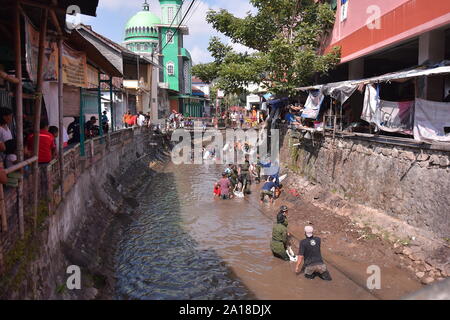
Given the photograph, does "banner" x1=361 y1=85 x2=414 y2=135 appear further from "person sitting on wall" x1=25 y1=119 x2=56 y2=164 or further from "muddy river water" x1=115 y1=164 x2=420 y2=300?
"person sitting on wall" x1=25 y1=119 x2=56 y2=164

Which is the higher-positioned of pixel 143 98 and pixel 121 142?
pixel 143 98

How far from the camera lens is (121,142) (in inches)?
750

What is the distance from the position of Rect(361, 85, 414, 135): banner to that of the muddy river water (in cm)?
465

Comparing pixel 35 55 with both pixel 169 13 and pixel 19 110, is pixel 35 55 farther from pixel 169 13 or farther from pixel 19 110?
pixel 169 13

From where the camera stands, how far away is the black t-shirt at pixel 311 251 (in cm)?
857

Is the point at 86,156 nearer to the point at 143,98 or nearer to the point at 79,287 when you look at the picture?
the point at 79,287

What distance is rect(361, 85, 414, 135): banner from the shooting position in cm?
1066

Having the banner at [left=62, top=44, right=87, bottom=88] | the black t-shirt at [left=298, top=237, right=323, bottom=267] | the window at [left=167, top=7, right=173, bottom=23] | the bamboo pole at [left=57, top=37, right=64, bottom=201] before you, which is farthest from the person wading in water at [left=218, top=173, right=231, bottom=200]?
the window at [left=167, top=7, right=173, bottom=23]

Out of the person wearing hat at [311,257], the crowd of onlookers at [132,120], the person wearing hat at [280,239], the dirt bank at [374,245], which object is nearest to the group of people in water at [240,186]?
the dirt bank at [374,245]

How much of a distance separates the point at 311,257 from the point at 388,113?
5.47 meters

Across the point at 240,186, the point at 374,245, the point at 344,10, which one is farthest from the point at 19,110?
the point at 344,10

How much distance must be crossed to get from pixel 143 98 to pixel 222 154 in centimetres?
1125

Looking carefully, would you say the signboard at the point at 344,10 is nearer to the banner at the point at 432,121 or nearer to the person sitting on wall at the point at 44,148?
the banner at the point at 432,121
